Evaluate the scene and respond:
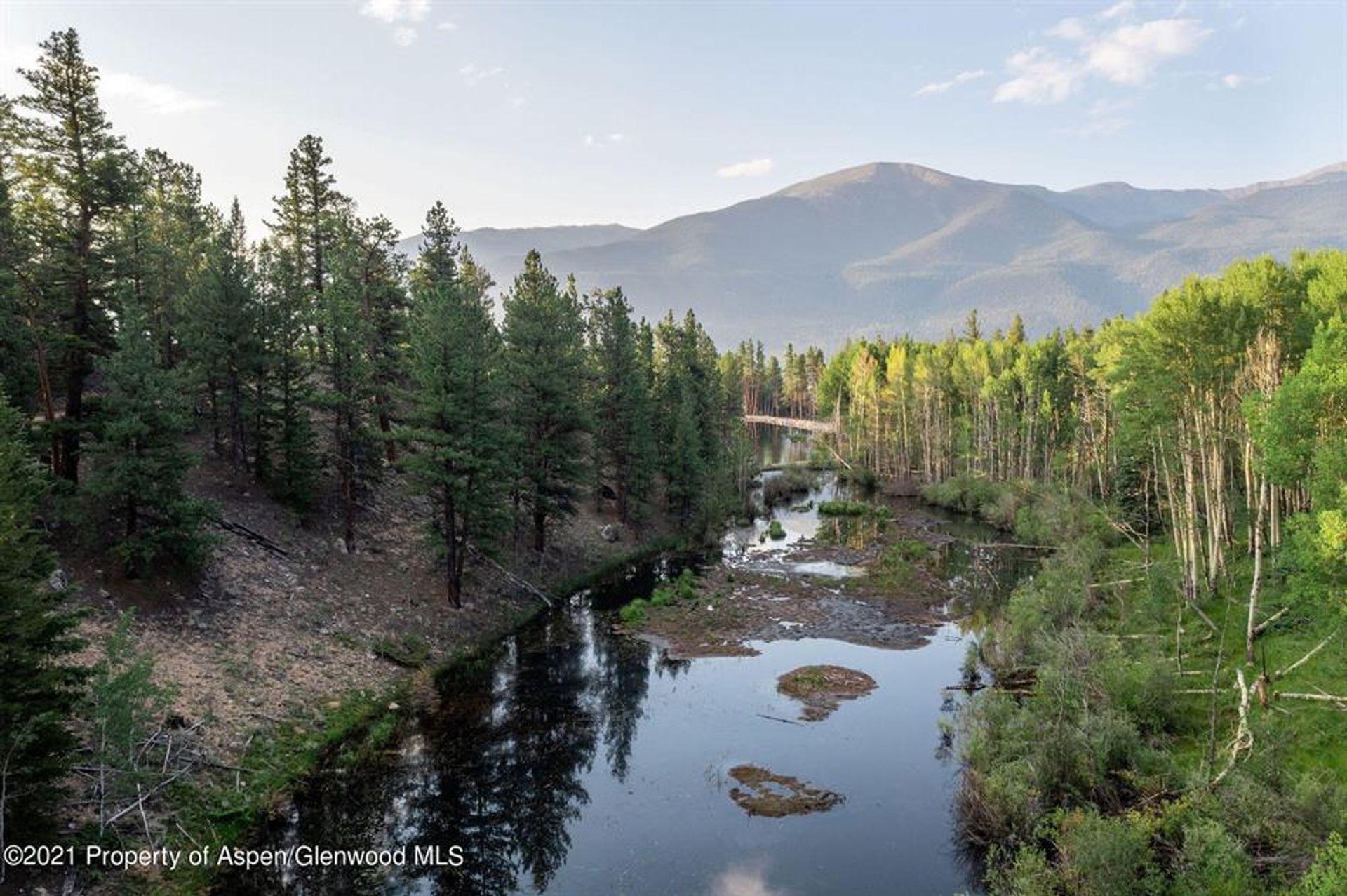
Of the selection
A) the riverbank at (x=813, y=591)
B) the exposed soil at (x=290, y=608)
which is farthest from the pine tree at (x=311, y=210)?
the riverbank at (x=813, y=591)

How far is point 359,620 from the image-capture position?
115ft

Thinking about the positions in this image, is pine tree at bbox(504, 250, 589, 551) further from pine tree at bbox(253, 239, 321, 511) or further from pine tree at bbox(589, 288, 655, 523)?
Answer: pine tree at bbox(253, 239, 321, 511)

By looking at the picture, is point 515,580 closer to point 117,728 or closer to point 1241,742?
point 117,728

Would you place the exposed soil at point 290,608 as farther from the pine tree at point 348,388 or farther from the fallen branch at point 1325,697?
the fallen branch at point 1325,697

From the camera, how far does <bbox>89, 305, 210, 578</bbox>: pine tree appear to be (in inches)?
1082

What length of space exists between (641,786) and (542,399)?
91.9ft

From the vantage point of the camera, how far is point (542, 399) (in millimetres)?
48719

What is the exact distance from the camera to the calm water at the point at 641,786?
20.7 metres

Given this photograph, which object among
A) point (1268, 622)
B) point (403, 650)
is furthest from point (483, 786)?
point (1268, 622)

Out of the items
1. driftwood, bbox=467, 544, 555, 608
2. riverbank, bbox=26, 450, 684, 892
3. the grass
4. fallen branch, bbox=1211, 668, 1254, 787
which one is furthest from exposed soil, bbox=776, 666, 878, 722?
driftwood, bbox=467, 544, 555, 608

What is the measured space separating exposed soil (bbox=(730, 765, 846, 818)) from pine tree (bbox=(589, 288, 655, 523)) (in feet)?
115

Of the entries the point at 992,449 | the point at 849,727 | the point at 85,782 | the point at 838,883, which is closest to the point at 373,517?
the point at 85,782

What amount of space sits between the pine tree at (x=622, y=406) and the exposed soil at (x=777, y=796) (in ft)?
115

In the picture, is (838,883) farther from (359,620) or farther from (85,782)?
(359,620)
